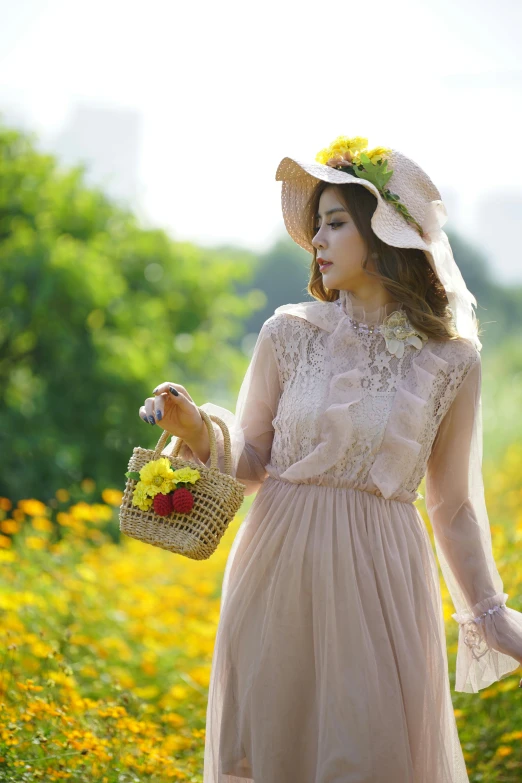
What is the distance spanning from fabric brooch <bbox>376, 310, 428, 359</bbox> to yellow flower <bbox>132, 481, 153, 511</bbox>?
68 centimetres

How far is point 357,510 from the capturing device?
211cm

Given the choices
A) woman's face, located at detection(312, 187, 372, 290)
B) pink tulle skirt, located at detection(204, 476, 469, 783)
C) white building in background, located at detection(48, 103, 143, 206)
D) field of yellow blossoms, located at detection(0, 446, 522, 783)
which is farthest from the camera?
white building in background, located at detection(48, 103, 143, 206)

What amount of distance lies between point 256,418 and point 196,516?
0.39m

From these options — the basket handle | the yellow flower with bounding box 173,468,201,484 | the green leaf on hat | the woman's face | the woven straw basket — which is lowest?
the woven straw basket

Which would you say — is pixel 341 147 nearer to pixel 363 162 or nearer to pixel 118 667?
pixel 363 162

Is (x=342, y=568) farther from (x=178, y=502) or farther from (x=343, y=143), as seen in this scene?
(x=343, y=143)

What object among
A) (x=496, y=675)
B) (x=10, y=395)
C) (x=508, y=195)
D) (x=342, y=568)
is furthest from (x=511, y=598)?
(x=508, y=195)

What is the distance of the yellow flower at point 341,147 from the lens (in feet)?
7.47

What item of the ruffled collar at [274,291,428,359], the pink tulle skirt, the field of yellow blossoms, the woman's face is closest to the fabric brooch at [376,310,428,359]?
the ruffled collar at [274,291,428,359]

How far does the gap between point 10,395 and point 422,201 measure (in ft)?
15.6

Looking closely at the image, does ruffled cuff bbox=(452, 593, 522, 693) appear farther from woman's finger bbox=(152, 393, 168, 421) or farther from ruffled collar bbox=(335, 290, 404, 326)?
woman's finger bbox=(152, 393, 168, 421)

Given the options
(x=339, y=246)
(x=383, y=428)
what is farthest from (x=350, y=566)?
(x=339, y=246)

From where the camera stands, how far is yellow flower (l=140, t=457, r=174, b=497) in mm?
2004

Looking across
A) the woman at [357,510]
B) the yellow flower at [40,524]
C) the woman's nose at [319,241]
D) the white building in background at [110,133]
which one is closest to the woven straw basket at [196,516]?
the woman at [357,510]
